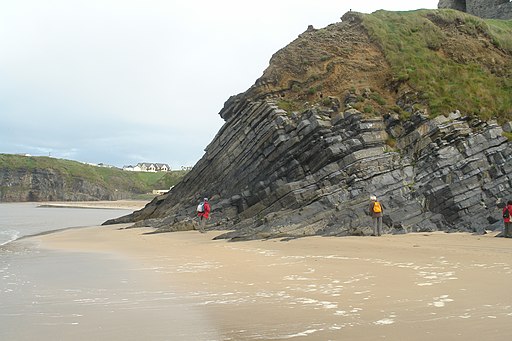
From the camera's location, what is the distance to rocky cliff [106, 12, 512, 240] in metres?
18.2

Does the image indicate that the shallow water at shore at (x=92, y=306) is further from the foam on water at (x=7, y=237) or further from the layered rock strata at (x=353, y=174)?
the foam on water at (x=7, y=237)


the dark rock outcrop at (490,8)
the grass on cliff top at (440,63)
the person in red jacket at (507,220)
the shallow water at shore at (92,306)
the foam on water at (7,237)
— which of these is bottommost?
the shallow water at shore at (92,306)

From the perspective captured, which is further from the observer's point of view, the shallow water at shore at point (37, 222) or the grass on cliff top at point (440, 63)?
the shallow water at shore at point (37, 222)

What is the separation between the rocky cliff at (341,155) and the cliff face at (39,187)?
10769cm

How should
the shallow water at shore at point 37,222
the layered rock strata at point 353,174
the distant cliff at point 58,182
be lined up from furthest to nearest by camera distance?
the distant cliff at point 58,182
the shallow water at shore at point 37,222
the layered rock strata at point 353,174

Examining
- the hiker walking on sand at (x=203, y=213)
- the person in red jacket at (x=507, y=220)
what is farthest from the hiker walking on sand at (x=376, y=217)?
the hiker walking on sand at (x=203, y=213)

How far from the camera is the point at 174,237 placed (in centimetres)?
2042

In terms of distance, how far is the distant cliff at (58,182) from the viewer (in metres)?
124

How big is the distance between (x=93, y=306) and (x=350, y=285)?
14.5 feet

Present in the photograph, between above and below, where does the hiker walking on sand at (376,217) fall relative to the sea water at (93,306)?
above

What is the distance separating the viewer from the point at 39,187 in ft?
409

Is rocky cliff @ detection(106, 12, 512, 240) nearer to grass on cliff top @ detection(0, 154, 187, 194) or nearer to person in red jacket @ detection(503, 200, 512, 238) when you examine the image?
person in red jacket @ detection(503, 200, 512, 238)

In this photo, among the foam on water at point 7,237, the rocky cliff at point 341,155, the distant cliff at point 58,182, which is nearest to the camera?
the rocky cliff at point 341,155

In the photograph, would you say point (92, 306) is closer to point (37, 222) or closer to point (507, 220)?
point (507, 220)
